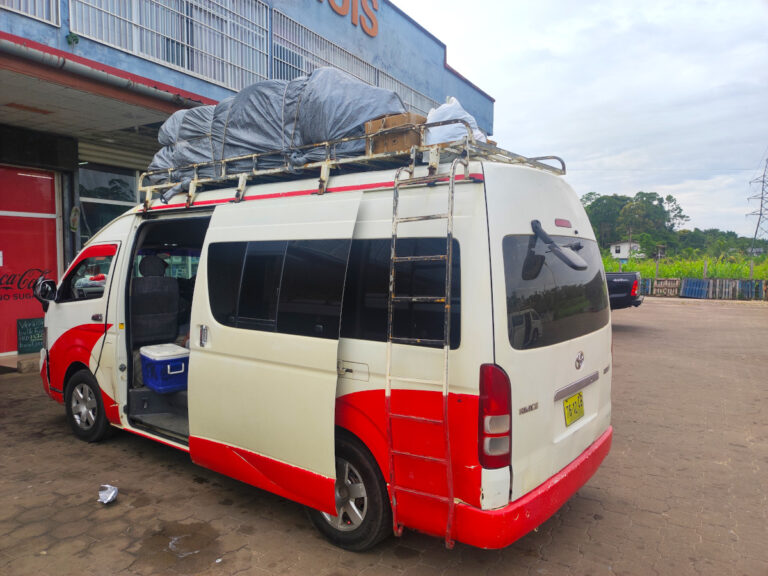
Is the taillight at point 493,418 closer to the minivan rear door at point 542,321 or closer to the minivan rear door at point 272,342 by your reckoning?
the minivan rear door at point 542,321

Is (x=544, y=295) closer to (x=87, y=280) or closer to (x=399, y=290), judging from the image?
(x=399, y=290)

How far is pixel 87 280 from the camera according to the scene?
508cm

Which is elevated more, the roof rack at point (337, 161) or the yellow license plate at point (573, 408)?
the roof rack at point (337, 161)

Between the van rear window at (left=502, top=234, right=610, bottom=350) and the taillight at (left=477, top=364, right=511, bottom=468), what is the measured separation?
0.22 metres

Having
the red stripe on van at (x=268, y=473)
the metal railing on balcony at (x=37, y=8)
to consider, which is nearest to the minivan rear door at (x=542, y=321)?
the red stripe on van at (x=268, y=473)

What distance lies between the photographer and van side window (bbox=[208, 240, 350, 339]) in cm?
315

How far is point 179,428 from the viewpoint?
14.8 feet

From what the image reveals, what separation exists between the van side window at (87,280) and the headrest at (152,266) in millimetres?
314

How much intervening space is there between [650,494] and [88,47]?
912 cm

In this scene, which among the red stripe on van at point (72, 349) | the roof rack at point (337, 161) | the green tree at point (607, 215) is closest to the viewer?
the roof rack at point (337, 161)

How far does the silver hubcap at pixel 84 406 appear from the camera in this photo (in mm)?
4992

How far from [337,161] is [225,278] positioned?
3.75 ft

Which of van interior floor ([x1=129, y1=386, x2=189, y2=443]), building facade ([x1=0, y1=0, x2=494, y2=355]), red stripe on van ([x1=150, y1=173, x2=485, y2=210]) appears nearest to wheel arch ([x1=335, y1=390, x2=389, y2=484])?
red stripe on van ([x1=150, y1=173, x2=485, y2=210])

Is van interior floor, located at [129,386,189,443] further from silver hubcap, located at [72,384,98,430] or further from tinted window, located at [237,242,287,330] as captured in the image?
tinted window, located at [237,242,287,330]
